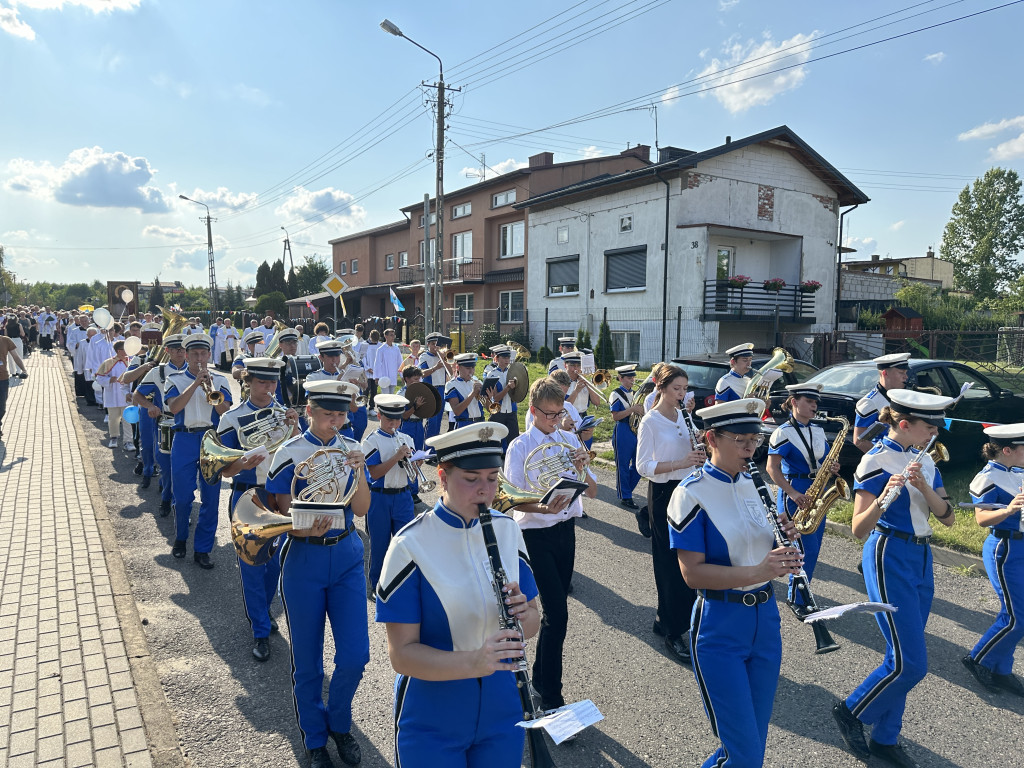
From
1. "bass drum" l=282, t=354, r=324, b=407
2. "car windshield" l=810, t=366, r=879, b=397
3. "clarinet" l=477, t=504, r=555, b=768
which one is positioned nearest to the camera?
"clarinet" l=477, t=504, r=555, b=768

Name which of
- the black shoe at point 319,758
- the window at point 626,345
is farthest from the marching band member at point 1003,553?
the window at point 626,345

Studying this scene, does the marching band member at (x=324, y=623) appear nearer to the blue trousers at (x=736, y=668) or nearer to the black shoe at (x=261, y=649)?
the black shoe at (x=261, y=649)

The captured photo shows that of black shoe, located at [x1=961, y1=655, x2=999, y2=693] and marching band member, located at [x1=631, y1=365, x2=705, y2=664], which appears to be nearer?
black shoe, located at [x1=961, y1=655, x2=999, y2=693]

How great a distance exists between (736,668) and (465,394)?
6697mm

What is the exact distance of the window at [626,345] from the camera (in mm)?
25219

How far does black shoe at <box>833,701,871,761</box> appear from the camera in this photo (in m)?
3.68

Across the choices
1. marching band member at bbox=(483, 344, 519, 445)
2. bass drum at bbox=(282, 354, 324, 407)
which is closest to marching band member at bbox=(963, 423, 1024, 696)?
marching band member at bbox=(483, 344, 519, 445)

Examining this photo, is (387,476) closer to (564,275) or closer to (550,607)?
(550,607)

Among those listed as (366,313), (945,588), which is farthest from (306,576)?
(366,313)

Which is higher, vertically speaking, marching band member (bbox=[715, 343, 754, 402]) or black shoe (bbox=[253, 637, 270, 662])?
marching band member (bbox=[715, 343, 754, 402])

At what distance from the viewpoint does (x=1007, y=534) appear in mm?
4320

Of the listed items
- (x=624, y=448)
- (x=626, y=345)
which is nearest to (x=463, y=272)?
(x=626, y=345)

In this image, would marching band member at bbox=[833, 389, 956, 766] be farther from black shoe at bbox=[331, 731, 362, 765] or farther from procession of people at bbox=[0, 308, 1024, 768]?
black shoe at bbox=[331, 731, 362, 765]

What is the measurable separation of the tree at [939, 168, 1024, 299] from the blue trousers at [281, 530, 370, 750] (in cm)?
6161
